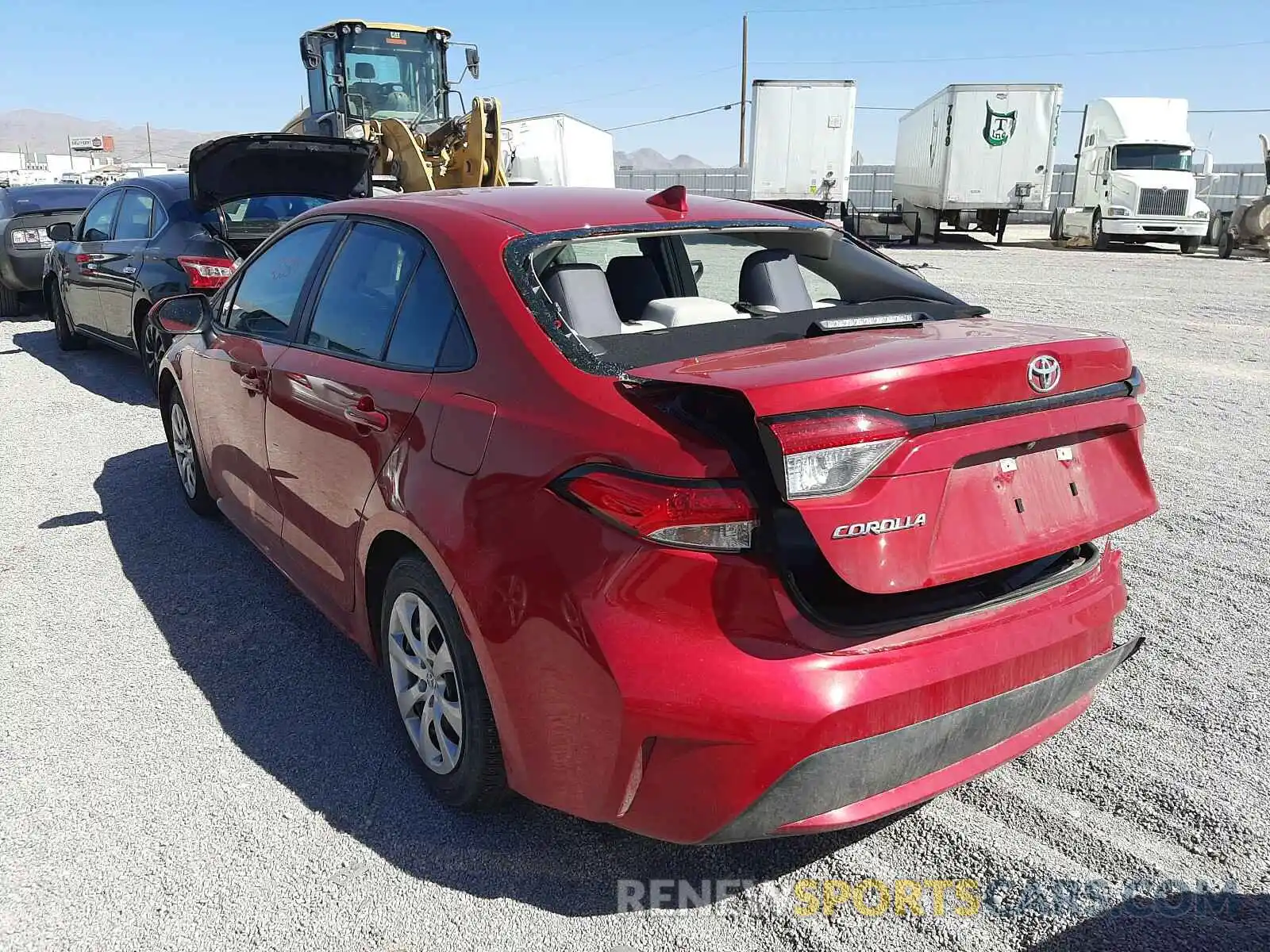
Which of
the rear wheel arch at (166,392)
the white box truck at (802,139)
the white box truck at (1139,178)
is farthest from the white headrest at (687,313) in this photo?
the white box truck at (1139,178)

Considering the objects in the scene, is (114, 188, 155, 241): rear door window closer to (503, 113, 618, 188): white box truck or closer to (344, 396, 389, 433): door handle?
(344, 396, 389, 433): door handle

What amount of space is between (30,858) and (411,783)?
0.99 m

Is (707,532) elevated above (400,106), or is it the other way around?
(400,106)

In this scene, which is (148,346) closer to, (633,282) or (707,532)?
(633,282)

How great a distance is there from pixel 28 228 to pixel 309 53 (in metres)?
6.33

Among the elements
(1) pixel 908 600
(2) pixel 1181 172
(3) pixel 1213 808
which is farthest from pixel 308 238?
(2) pixel 1181 172

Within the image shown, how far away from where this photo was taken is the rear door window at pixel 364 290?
9.73 feet

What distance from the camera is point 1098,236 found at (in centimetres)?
2386

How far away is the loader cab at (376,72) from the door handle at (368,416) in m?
14.6

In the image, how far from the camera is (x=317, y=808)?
9.09ft

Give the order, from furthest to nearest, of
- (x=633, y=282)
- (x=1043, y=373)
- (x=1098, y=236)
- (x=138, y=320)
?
(x=1098, y=236) < (x=138, y=320) < (x=633, y=282) < (x=1043, y=373)

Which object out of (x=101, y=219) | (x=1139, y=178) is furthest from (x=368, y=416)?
(x=1139, y=178)

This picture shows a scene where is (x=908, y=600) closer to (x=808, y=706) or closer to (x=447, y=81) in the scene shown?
(x=808, y=706)

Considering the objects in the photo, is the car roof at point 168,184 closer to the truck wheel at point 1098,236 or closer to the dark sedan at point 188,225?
the dark sedan at point 188,225
